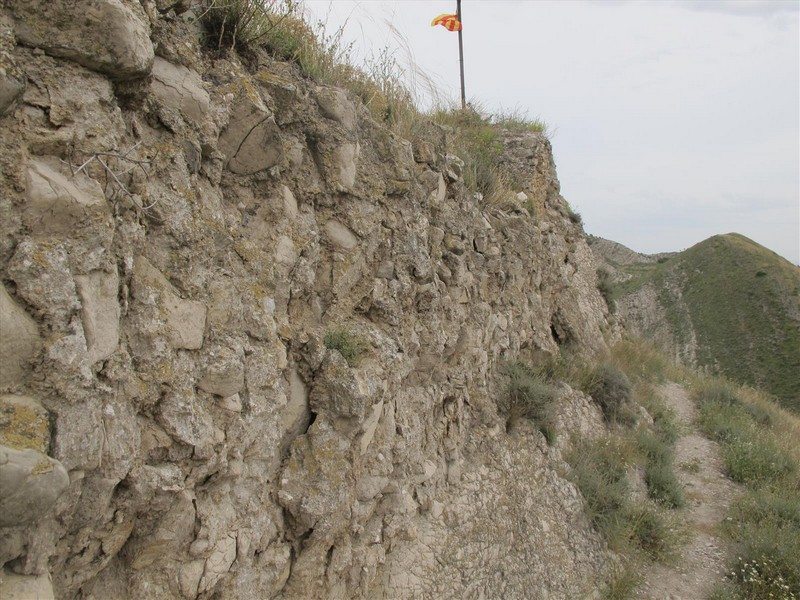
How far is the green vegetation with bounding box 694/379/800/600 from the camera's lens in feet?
17.5

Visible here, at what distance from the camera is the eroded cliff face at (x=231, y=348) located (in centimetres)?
196

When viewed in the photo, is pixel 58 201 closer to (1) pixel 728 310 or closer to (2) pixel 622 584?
(2) pixel 622 584

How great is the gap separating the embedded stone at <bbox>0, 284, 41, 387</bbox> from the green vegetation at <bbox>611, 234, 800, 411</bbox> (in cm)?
2186

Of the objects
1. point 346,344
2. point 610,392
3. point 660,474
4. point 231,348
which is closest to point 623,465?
point 660,474

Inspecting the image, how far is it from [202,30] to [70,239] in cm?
187

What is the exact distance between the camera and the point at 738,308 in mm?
26000

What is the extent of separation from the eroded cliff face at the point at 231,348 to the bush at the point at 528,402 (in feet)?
1.28

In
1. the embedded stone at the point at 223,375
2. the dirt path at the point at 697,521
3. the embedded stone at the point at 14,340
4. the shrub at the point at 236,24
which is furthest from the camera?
the dirt path at the point at 697,521

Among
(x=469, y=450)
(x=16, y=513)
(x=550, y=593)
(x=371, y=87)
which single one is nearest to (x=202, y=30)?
(x=371, y=87)

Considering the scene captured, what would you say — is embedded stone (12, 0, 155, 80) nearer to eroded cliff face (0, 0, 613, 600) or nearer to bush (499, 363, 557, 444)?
eroded cliff face (0, 0, 613, 600)

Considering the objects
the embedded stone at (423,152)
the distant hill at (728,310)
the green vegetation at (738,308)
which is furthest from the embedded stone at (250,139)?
the green vegetation at (738,308)

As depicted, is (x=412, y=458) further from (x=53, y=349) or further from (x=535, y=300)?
(x=535, y=300)

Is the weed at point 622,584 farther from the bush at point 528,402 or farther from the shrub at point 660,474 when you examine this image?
the shrub at point 660,474

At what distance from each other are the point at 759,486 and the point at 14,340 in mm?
8263
